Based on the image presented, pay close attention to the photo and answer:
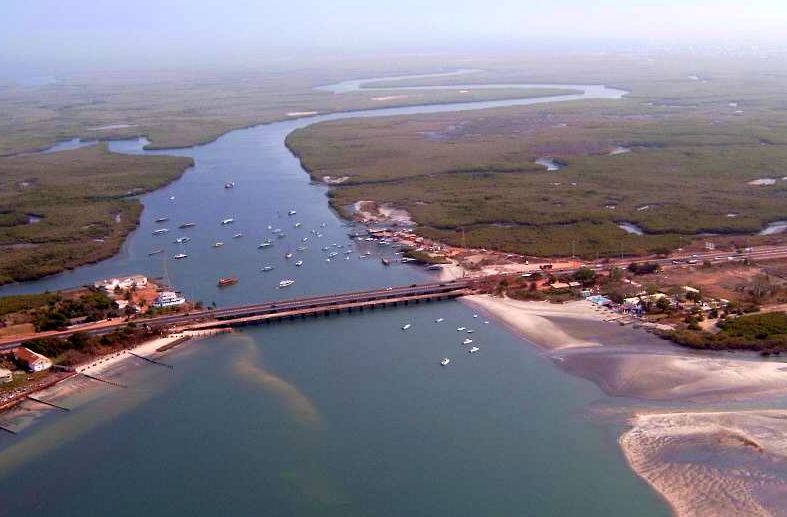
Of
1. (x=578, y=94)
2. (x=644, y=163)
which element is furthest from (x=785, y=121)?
(x=578, y=94)

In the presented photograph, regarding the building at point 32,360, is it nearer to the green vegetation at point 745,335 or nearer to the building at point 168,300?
the building at point 168,300

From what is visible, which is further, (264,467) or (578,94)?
(578,94)

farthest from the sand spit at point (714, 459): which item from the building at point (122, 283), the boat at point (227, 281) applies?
the building at point (122, 283)

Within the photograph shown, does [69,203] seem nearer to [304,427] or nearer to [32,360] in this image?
[32,360]

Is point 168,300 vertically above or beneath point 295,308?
above

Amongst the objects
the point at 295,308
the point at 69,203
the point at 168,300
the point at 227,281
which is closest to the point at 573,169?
the point at 227,281

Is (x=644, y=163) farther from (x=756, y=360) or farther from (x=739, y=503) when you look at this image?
(x=739, y=503)
